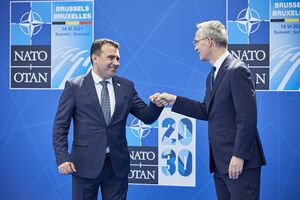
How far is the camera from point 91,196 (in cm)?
336

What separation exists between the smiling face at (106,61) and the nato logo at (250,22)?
134 centimetres

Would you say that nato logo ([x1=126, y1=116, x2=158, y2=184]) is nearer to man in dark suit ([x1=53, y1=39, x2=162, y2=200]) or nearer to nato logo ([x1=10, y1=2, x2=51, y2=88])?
nato logo ([x1=10, y1=2, x2=51, y2=88])

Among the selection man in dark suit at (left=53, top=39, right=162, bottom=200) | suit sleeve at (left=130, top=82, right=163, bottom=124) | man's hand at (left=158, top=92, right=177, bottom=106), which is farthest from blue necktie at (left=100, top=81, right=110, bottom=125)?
man's hand at (left=158, top=92, right=177, bottom=106)

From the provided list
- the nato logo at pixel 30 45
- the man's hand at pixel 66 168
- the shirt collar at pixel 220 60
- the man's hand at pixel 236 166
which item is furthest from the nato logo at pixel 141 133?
the man's hand at pixel 236 166

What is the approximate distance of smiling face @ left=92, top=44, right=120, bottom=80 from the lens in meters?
3.39

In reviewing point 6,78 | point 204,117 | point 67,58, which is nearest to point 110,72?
point 204,117

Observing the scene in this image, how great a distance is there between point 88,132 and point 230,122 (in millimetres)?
938

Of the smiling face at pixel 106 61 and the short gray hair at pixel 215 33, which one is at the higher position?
the short gray hair at pixel 215 33

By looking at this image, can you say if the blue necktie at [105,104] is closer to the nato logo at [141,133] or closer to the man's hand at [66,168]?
the man's hand at [66,168]

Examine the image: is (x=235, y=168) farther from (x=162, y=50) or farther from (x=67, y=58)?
(x=67, y=58)

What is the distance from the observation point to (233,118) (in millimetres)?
2998

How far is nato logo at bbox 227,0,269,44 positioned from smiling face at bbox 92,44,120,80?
1.34 meters

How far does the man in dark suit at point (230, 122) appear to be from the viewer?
9.55ft

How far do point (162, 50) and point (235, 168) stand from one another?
184cm
